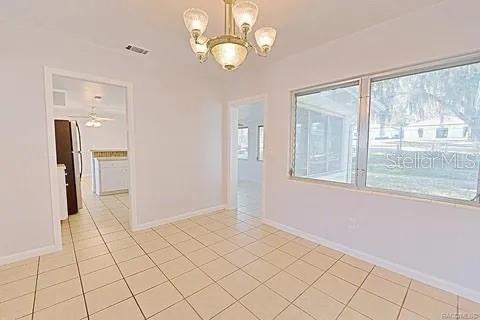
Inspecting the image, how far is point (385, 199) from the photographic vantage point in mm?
2312

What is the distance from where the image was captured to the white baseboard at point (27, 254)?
2.34 metres

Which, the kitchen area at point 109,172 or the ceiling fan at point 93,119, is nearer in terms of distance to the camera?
the kitchen area at point 109,172

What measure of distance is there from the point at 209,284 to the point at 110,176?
4.52 metres

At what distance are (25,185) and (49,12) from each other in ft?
5.91

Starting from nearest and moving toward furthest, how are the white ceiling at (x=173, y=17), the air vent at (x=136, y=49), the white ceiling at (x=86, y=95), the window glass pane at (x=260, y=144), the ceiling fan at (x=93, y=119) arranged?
the white ceiling at (x=173, y=17), the air vent at (x=136, y=49), the white ceiling at (x=86, y=95), the ceiling fan at (x=93, y=119), the window glass pane at (x=260, y=144)

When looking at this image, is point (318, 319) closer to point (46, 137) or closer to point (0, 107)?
point (46, 137)

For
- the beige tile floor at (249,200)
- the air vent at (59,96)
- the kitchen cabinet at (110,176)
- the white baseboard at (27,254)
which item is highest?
the air vent at (59,96)

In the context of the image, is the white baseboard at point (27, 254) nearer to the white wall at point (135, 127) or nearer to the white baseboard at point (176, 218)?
the white wall at point (135, 127)

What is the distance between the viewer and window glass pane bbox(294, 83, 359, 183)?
2648 millimetres

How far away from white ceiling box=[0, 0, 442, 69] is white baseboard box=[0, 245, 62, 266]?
244 centimetres

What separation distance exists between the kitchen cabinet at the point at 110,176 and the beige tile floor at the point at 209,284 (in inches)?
97.3

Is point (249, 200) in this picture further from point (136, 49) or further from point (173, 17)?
point (173, 17)

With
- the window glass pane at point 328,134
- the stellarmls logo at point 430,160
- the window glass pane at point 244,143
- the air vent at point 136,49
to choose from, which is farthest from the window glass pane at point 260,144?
the stellarmls logo at point 430,160

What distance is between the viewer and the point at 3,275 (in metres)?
2.13
